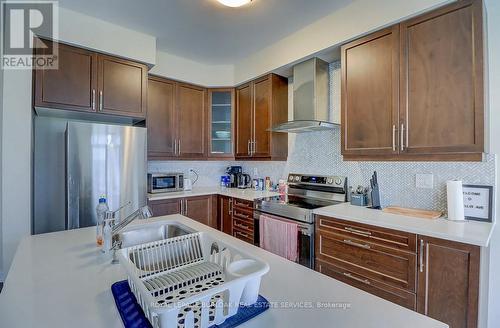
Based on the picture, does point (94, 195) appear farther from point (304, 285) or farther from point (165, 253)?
point (304, 285)

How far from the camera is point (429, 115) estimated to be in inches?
67.3

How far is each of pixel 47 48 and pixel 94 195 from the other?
136cm

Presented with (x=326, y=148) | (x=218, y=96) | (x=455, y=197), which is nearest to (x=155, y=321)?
(x=455, y=197)

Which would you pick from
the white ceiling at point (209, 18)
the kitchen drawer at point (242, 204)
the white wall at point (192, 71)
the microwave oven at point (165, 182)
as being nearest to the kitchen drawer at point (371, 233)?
the kitchen drawer at point (242, 204)

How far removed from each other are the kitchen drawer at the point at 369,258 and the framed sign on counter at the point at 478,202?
0.59 meters

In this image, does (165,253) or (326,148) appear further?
(326,148)

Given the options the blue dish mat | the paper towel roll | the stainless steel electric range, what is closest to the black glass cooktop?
the stainless steel electric range

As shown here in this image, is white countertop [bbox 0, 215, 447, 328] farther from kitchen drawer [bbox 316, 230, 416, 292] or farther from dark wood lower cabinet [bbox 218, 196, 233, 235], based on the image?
dark wood lower cabinet [bbox 218, 196, 233, 235]

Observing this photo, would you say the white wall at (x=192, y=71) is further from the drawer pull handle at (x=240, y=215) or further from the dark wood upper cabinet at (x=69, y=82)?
the drawer pull handle at (x=240, y=215)

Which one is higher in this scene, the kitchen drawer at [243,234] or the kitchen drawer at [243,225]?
the kitchen drawer at [243,225]

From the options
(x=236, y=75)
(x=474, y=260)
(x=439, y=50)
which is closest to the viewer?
(x=474, y=260)

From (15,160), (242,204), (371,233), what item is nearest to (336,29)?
(371,233)

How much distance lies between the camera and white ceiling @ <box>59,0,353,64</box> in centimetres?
211

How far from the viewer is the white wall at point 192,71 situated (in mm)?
3071
